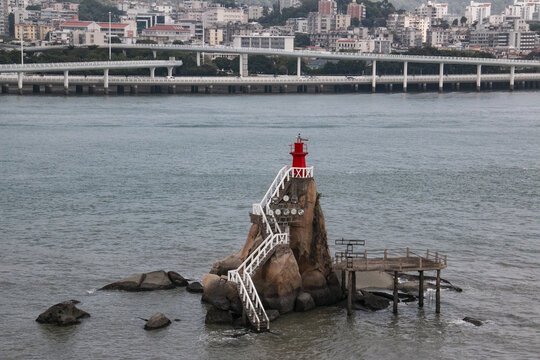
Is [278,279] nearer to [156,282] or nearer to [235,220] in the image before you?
[156,282]

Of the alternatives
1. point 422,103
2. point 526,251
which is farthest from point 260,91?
point 526,251

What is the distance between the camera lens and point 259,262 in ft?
81.1

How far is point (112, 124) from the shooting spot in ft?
264

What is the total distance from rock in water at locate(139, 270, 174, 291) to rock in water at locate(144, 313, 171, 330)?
8.81ft

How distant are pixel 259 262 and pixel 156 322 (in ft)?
9.78

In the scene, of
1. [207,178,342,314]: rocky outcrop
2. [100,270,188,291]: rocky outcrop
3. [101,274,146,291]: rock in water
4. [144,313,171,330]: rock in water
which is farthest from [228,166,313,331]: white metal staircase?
[101,274,146,291]: rock in water

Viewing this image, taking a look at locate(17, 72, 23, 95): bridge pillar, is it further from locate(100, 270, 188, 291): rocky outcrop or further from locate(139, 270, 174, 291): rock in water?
locate(139, 270, 174, 291): rock in water

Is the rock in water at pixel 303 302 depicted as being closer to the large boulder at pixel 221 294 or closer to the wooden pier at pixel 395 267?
the wooden pier at pixel 395 267

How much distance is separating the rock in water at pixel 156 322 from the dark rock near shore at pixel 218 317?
1022 mm

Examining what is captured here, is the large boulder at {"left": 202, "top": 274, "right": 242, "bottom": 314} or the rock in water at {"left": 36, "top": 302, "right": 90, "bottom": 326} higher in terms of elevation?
the large boulder at {"left": 202, "top": 274, "right": 242, "bottom": 314}

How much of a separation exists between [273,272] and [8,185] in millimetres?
25773

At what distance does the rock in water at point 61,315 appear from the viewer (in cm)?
2484

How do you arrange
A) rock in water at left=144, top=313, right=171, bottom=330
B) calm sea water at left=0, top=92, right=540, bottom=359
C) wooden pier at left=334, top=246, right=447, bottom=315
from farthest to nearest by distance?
wooden pier at left=334, top=246, right=447, bottom=315, rock in water at left=144, top=313, right=171, bottom=330, calm sea water at left=0, top=92, right=540, bottom=359

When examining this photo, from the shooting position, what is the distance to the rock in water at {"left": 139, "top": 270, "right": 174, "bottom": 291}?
2753cm
